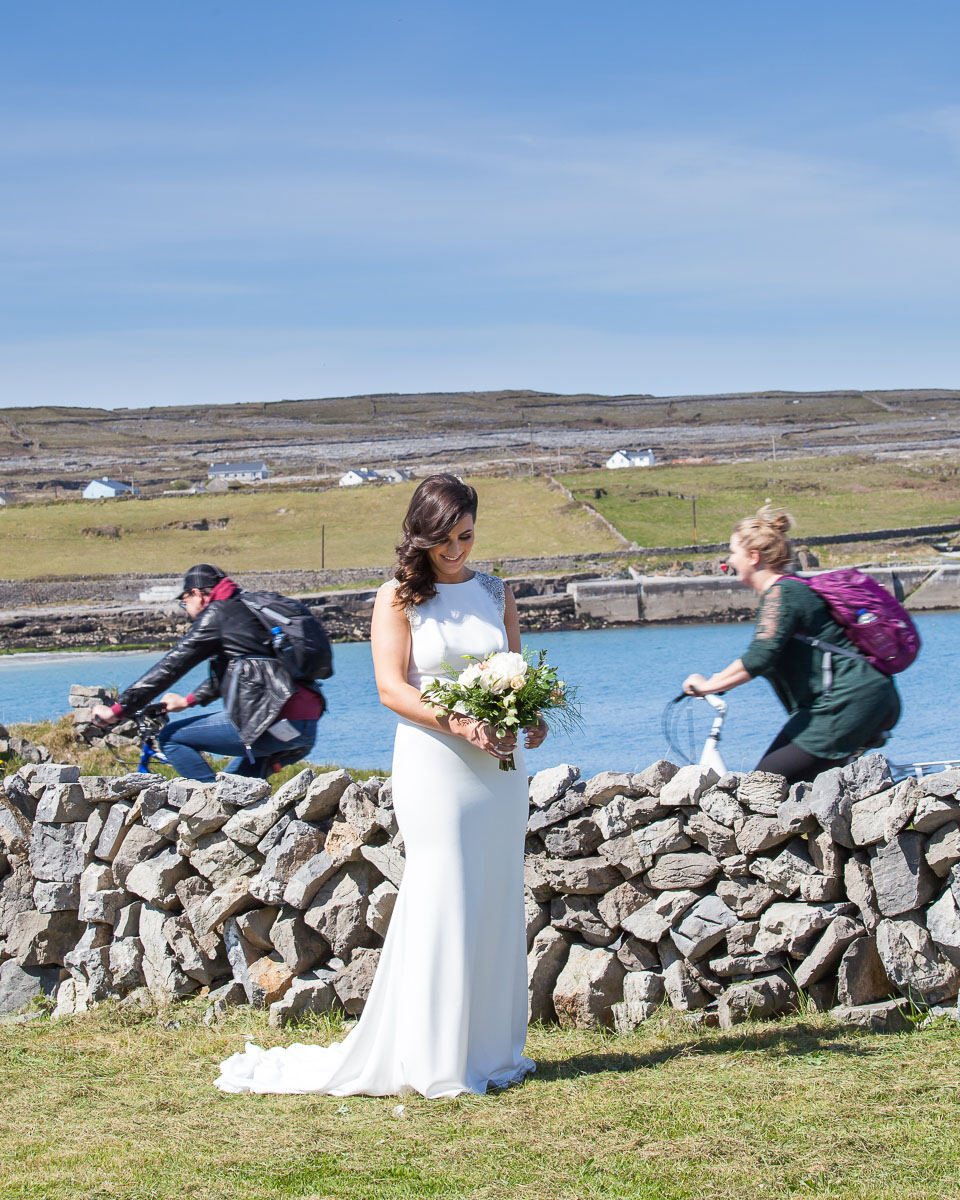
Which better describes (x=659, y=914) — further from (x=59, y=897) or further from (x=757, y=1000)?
(x=59, y=897)

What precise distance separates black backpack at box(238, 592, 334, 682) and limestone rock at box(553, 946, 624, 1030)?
1.94 meters

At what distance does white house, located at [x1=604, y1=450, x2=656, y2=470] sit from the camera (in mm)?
125750

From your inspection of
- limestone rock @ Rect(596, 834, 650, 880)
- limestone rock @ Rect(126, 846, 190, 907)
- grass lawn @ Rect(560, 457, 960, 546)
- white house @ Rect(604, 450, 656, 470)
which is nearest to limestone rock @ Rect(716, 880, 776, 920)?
limestone rock @ Rect(596, 834, 650, 880)

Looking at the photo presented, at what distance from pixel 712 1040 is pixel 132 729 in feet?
32.5

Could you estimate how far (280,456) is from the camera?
14975 centimetres

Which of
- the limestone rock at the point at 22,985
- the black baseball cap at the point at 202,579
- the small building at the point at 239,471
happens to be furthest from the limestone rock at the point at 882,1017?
the small building at the point at 239,471

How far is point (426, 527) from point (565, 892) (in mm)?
1843

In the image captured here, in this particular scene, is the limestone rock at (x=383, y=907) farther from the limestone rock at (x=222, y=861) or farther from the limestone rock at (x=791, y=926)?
the limestone rock at (x=791, y=926)

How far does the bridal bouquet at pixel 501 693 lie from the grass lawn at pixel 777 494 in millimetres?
75086

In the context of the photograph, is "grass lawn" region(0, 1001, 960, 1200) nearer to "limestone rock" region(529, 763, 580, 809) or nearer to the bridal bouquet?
"limestone rock" region(529, 763, 580, 809)

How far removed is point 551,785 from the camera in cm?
494

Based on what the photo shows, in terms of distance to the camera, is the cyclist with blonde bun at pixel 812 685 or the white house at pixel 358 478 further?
the white house at pixel 358 478

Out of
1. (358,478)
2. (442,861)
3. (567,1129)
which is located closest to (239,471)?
(358,478)

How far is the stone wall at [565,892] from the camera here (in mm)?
4324
